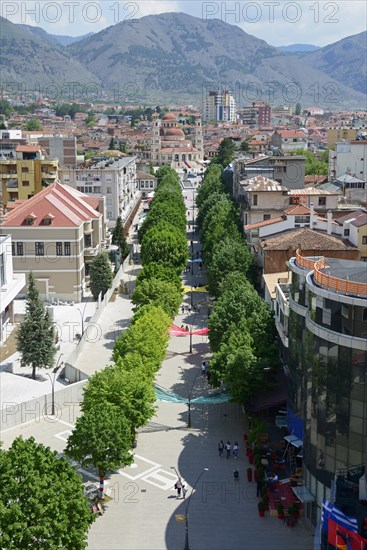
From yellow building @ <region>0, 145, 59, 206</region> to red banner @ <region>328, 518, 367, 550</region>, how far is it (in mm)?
61030

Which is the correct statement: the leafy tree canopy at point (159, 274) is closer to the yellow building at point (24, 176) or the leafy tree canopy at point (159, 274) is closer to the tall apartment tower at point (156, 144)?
the yellow building at point (24, 176)

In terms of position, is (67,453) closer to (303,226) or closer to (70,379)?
(70,379)

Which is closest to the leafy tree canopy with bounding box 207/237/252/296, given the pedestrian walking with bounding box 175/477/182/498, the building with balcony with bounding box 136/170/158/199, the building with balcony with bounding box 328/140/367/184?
the pedestrian walking with bounding box 175/477/182/498

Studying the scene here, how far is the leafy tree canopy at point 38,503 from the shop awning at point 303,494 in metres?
7.89

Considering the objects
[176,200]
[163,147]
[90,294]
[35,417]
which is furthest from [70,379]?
[163,147]

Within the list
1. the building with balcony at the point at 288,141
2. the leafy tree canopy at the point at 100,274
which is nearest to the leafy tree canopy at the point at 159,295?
the leafy tree canopy at the point at 100,274

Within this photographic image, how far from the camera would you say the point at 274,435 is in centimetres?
3250

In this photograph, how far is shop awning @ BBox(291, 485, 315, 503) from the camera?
987 inches

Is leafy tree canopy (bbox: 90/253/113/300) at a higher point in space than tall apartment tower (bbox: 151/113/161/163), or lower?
lower

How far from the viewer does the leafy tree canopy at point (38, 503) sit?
63.6 feet

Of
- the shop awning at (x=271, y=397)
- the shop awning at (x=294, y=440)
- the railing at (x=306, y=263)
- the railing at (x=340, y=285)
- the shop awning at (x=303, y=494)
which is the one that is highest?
the railing at (x=340, y=285)

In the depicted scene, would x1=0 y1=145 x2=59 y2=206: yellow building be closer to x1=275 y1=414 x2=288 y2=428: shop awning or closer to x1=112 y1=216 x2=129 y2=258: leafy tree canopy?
x1=112 y1=216 x2=129 y2=258: leafy tree canopy

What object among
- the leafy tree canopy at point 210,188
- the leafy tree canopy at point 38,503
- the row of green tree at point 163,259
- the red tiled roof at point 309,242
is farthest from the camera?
the leafy tree canopy at point 210,188

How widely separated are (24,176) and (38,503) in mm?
60386
